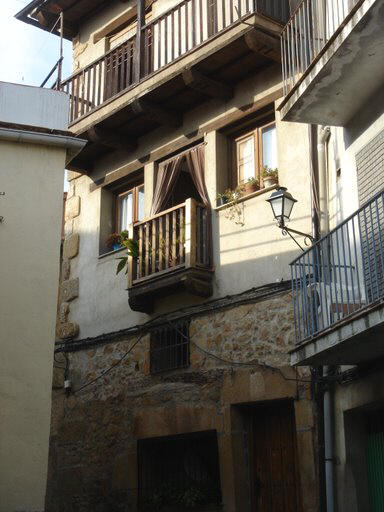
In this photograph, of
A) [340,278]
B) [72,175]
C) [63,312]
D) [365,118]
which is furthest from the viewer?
[72,175]

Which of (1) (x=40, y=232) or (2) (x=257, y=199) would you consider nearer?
(1) (x=40, y=232)

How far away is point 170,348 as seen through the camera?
12430 millimetres

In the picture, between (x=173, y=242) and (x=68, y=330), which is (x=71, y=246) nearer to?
(x=68, y=330)

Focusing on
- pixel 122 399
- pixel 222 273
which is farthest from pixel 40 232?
pixel 122 399

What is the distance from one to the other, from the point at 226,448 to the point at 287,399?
1105 millimetres

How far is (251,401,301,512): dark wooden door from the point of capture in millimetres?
10602

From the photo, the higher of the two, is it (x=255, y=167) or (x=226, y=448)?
(x=255, y=167)

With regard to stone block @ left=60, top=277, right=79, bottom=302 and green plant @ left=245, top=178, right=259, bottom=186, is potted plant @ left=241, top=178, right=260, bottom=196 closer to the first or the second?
green plant @ left=245, top=178, right=259, bottom=186

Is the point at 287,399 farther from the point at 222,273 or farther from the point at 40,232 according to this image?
the point at 40,232

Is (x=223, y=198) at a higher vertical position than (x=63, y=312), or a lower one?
higher

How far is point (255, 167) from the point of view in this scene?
1209 centimetres

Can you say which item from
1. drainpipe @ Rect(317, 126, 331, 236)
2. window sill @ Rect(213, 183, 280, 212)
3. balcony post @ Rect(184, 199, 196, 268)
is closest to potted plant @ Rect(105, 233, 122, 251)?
balcony post @ Rect(184, 199, 196, 268)

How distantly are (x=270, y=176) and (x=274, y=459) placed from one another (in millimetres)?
3731

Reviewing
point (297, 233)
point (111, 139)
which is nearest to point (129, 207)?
point (111, 139)
